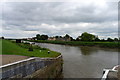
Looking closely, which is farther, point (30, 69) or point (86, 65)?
point (86, 65)

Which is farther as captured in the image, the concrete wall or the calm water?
the calm water

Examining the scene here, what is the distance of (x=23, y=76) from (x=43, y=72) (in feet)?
6.34

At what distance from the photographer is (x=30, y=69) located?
6.66 m

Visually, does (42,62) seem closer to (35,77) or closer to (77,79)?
(35,77)

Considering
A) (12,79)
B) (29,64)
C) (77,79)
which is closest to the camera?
(12,79)

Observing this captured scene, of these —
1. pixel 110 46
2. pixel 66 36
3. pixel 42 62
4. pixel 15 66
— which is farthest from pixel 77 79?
pixel 66 36

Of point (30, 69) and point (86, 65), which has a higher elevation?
point (30, 69)

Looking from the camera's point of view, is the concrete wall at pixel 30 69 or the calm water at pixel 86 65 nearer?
the concrete wall at pixel 30 69

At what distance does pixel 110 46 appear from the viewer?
142ft

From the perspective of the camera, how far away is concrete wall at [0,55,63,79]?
5251mm

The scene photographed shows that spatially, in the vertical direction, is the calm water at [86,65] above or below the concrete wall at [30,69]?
below

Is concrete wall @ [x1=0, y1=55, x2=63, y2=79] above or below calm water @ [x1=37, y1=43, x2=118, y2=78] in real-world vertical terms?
above

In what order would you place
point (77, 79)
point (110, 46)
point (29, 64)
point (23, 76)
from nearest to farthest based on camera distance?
1. point (23, 76)
2. point (29, 64)
3. point (77, 79)
4. point (110, 46)

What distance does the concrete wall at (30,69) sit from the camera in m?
5.25
